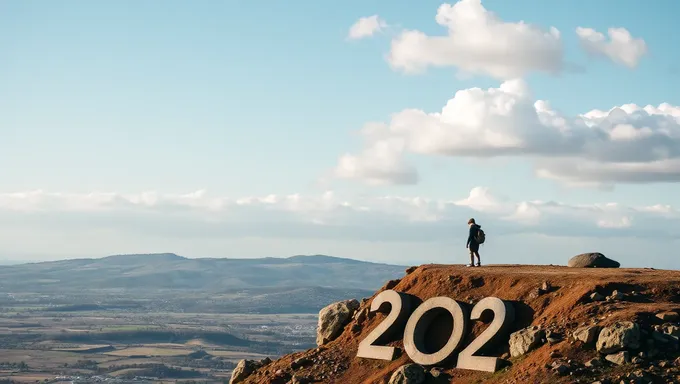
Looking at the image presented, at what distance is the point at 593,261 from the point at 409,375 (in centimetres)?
1558

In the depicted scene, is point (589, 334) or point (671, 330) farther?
point (589, 334)

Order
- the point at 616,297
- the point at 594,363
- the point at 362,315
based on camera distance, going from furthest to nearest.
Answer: the point at 362,315, the point at 616,297, the point at 594,363

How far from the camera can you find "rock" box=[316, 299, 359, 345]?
49906mm

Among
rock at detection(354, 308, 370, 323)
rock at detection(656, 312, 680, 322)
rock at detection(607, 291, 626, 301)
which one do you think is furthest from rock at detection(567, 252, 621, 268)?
rock at detection(656, 312, 680, 322)

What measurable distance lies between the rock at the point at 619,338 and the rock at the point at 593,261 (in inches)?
559

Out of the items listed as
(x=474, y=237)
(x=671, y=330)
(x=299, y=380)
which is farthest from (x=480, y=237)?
(x=671, y=330)

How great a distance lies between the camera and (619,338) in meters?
35.5

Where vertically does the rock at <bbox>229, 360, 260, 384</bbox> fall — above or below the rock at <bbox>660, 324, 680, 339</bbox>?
below

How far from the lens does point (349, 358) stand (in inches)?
1764

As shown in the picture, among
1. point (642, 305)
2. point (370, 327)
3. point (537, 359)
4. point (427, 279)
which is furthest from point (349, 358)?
point (642, 305)

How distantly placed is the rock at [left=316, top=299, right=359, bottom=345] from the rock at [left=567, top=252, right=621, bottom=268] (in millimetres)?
12478

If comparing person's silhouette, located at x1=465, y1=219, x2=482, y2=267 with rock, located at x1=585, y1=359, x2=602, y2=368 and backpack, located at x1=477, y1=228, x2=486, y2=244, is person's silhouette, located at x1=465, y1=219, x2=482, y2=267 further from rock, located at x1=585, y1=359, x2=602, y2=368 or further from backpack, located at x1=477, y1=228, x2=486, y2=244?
rock, located at x1=585, y1=359, x2=602, y2=368

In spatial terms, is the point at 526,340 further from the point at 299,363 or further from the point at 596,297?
the point at 299,363

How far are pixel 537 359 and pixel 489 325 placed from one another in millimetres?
4355
